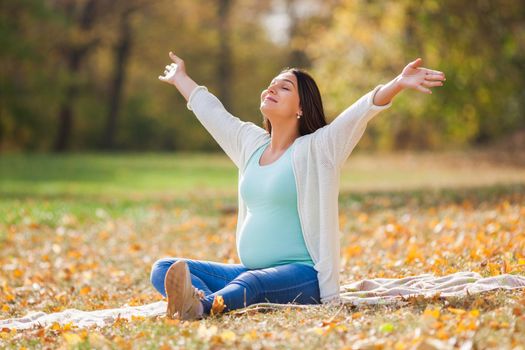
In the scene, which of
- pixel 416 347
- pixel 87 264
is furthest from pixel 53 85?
pixel 416 347

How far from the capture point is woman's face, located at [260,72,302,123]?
4762 mm

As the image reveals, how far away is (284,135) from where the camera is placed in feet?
16.0

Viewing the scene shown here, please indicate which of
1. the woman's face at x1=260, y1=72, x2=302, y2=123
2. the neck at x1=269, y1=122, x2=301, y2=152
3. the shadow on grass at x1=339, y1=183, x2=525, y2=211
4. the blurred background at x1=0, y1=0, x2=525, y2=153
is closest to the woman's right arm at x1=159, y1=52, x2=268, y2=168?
the neck at x1=269, y1=122, x2=301, y2=152

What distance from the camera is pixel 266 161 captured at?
4.90m

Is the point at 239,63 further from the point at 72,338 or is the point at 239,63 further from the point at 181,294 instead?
the point at 72,338

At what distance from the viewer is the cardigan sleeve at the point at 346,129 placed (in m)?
4.32

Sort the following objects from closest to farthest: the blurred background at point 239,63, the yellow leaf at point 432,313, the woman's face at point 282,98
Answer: the yellow leaf at point 432,313, the woman's face at point 282,98, the blurred background at point 239,63

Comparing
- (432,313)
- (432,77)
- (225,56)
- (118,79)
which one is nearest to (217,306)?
(432,313)

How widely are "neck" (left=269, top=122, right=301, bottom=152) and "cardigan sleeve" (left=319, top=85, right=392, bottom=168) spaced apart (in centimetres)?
28

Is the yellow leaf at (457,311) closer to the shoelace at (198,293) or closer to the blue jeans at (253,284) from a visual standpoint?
the blue jeans at (253,284)

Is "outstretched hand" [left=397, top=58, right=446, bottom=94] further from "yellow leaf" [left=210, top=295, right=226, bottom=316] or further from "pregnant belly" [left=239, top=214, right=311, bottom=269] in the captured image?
"yellow leaf" [left=210, top=295, right=226, bottom=316]

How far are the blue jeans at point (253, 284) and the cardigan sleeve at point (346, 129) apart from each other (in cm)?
71

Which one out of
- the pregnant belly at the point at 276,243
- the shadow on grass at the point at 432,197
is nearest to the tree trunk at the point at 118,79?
the shadow on grass at the point at 432,197

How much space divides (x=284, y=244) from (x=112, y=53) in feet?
110
